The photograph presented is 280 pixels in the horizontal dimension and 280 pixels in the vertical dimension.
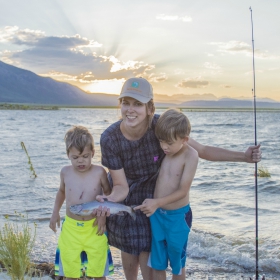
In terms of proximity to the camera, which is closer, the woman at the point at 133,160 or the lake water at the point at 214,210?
the woman at the point at 133,160

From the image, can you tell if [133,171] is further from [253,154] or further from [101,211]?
[253,154]

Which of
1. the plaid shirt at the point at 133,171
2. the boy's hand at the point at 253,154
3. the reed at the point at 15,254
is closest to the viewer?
the plaid shirt at the point at 133,171

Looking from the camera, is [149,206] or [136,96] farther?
[136,96]

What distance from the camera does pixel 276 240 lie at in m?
6.73

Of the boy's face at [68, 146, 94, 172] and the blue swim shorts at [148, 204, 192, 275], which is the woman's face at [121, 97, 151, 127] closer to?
the boy's face at [68, 146, 94, 172]

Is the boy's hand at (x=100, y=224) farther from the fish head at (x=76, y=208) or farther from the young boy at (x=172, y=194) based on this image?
the young boy at (x=172, y=194)

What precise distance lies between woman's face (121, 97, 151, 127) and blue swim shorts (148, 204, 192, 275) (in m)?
0.84

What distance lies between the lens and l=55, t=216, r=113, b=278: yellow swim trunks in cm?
378

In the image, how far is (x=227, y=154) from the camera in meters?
4.06

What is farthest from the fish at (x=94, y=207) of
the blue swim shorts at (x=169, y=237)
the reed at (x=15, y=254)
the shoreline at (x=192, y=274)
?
the shoreline at (x=192, y=274)

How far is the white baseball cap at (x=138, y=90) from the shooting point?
357 cm

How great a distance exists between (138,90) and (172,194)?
0.97 m

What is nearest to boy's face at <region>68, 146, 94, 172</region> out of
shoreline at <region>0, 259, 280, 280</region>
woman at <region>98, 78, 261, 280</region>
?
woman at <region>98, 78, 261, 280</region>

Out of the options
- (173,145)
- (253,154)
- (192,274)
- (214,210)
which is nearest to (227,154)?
(253,154)
